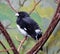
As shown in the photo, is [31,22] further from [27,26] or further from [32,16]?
[32,16]

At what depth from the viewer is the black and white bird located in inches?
80.4

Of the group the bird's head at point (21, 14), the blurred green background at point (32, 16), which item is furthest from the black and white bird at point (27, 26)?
the blurred green background at point (32, 16)

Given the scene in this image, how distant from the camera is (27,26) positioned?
206 cm

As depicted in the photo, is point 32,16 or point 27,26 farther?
point 32,16

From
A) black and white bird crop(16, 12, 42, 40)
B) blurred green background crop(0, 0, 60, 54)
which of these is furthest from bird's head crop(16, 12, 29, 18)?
blurred green background crop(0, 0, 60, 54)

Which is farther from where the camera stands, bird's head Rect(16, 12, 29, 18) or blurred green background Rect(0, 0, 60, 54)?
blurred green background Rect(0, 0, 60, 54)

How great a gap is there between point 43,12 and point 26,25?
0.27 metres

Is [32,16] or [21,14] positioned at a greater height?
[21,14]

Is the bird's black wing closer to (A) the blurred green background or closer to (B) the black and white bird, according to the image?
(B) the black and white bird

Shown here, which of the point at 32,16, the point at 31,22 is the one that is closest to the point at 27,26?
the point at 31,22

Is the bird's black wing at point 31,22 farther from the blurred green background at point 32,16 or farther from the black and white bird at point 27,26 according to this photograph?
the blurred green background at point 32,16

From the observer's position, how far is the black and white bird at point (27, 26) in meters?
2.04

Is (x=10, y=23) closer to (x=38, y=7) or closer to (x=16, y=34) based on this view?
(x=16, y=34)

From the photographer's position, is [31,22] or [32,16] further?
[32,16]
